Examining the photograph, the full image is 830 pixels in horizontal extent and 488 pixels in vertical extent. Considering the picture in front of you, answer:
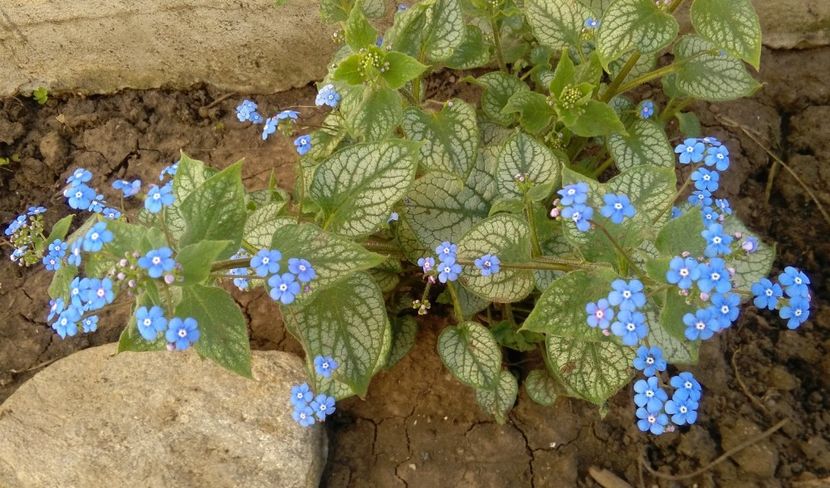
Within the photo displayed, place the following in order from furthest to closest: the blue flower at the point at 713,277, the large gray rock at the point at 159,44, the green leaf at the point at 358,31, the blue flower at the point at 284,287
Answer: the large gray rock at the point at 159,44
the green leaf at the point at 358,31
the blue flower at the point at 284,287
the blue flower at the point at 713,277

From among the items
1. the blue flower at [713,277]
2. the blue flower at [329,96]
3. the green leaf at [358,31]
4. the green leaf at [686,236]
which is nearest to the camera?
the blue flower at [713,277]

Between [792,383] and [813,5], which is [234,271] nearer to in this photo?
[792,383]

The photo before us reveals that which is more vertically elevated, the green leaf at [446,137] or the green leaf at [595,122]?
the green leaf at [595,122]

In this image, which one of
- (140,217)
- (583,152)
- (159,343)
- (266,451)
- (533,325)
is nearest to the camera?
(533,325)

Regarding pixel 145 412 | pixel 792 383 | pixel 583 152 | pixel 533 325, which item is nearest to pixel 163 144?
pixel 145 412

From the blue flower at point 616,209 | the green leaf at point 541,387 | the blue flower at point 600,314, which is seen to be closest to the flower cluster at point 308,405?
the green leaf at point 541,387

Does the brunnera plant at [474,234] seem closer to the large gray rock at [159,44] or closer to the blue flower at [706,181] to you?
the blue flower at [706,181]

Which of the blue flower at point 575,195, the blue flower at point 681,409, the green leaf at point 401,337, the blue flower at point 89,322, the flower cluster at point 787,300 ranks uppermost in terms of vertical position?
the blue flower at point 575,195
